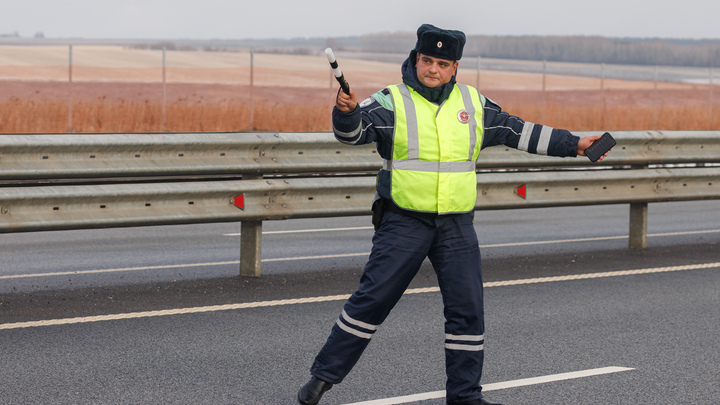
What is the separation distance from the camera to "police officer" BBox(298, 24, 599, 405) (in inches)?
187

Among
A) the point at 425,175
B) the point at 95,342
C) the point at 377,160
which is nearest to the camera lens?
the point at 425,175

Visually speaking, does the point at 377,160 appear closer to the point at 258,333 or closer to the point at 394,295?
the point at 258,333

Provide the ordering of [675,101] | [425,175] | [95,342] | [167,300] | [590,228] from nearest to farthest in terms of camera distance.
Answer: [425,175]
[95,342]
[167,300]
[590,228]
[675,101]

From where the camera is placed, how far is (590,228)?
11820mm

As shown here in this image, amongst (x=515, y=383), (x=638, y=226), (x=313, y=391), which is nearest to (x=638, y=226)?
(x=638, y=226)

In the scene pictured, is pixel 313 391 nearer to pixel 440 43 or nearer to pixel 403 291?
pixel 403 291

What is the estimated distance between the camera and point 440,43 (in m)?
4.74

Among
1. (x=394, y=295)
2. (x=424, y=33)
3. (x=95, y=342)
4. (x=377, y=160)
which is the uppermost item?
(x=424, y=33)

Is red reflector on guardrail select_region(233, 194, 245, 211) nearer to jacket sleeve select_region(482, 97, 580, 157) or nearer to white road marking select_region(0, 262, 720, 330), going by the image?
white road marking select_region(0, 262, 720, 330)

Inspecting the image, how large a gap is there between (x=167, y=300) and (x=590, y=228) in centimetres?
613

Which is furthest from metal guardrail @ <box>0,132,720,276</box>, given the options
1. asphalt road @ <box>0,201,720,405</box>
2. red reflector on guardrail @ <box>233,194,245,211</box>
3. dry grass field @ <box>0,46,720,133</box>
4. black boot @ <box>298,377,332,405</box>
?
dry grass field @ <box>0,46,720,133</box>

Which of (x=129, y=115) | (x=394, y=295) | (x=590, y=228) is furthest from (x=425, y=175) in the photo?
(x=129, y=115)

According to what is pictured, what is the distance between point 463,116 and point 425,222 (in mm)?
536

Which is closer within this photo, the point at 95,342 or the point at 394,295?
the point at 394,295
